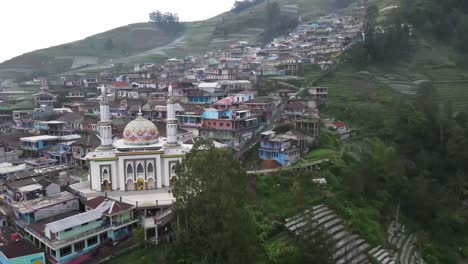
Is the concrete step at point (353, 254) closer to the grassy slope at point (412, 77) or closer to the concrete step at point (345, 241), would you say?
the concrete step at point (345, 241)

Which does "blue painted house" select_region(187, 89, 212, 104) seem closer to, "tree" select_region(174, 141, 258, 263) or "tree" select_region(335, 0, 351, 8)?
"tree" select_region(174, 141, 258, 263)

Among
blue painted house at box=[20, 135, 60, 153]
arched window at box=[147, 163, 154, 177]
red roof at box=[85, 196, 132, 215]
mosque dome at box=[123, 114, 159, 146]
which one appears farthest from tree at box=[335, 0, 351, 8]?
red roof at box=[85, 196, 132, 215]

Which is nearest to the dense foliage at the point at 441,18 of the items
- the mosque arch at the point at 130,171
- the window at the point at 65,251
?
the mosque arch at the point at 130,171

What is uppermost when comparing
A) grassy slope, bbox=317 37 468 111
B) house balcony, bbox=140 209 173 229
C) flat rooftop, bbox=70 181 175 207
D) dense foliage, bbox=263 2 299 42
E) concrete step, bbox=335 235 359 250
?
dense foliage, bbox=263 2 299 42

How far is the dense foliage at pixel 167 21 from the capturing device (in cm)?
16312

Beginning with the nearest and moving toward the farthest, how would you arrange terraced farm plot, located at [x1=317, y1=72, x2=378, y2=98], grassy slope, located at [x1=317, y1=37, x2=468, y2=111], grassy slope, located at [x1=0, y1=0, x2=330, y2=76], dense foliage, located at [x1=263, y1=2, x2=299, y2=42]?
terraced farm plot, located at [x1=317, y1=72, x2=378, y2=98] → grassy slope, located at [x1=317, y1=37, x2=468, y2=111] → dense foliage, located at [x1=263, y1=2, x2=299, y2=42] → grassy slope, located at [x1=0, y1=0, x2=330, y2=76]

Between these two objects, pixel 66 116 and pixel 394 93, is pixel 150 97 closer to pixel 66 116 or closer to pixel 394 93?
pixel 66 116

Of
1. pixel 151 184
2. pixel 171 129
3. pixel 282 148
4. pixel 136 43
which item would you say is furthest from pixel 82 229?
pixel 136 43

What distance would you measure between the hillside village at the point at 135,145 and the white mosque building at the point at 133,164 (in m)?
0.08

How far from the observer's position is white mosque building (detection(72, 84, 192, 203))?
33.8 metres

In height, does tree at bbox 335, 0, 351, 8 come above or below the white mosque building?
above

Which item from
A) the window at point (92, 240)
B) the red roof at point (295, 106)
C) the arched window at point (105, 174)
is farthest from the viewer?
the red roof at point (295, 106)

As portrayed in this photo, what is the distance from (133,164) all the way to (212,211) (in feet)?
50.0

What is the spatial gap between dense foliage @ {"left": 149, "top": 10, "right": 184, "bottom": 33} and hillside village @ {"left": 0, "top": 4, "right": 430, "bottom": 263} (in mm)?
86610
